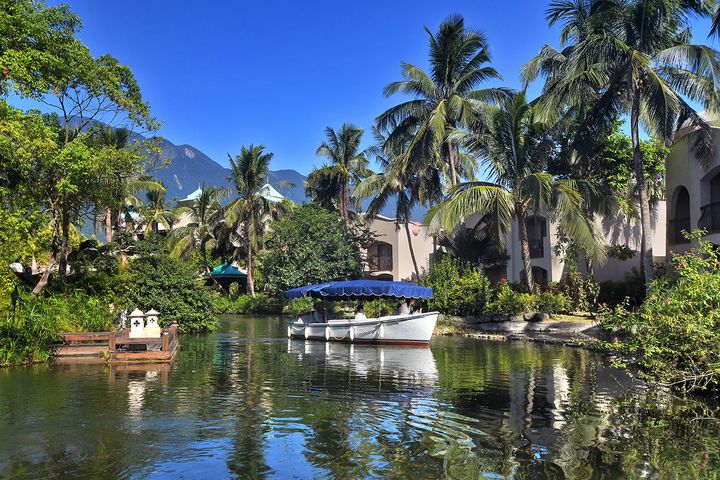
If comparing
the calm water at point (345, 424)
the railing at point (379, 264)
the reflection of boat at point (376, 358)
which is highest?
the railing at point (379, 264)

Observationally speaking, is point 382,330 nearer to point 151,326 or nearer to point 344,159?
point 151,326

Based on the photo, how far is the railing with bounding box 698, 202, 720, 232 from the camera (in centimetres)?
2573

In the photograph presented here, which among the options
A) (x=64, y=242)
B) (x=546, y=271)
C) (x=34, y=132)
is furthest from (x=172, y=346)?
(x=546, y=271)

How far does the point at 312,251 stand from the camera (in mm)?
41125

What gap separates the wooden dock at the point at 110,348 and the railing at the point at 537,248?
930 inches

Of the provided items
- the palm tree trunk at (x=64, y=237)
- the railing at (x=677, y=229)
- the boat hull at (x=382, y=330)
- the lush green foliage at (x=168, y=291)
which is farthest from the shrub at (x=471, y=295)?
the palm tree trunk at (x=64, y=237)

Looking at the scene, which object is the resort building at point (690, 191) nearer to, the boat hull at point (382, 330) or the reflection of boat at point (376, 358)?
the boat hull at point (382, 330)

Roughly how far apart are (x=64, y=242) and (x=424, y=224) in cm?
1466

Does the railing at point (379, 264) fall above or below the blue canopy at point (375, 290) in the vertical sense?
above

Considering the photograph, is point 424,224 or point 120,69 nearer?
point 120,69

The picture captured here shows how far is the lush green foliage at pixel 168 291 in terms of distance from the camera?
2547 centimetres

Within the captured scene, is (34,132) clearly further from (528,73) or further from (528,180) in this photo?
(528,73)

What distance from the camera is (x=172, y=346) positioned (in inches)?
733

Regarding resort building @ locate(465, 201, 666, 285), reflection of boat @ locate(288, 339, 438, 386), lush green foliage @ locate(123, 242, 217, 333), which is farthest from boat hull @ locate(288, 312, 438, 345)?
resort building @ locate(465, 201, 666, 285)
